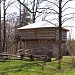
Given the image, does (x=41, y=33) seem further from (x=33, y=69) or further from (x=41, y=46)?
(x=33, y=69)

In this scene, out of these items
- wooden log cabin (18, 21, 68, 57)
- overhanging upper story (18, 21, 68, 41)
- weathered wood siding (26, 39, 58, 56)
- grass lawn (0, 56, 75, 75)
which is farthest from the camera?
overhanging upper story (18, 21, 68, 41)

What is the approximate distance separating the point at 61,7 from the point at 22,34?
371 inches

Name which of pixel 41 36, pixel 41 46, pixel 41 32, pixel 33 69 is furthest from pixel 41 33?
pixel 33 69

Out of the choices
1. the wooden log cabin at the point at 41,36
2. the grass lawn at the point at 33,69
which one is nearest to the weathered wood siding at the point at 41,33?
the wooden log cabin at the point at 41,36

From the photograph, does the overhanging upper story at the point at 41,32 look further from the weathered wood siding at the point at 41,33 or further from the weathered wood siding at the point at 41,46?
the weathered wood siding at the point at 41,46

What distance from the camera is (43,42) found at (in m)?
30.7

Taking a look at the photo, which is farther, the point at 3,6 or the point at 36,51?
the point at 3,6

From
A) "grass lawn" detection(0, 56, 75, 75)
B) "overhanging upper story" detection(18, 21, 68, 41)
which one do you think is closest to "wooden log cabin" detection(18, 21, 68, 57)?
"overhanging upper story" detection(18, 21, 68, 41)

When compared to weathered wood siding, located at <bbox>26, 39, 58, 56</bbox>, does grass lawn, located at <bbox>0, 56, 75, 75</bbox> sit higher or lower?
lower

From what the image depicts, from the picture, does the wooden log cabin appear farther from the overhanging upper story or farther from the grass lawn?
the grass lawn

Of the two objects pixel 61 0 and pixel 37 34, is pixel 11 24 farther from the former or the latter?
pixel 61 0

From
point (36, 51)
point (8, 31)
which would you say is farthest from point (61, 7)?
point (8, 31)

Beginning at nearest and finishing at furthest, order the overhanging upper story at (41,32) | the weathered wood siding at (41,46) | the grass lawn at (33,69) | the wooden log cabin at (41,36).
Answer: the grass lawn at (33,69) → the weathered wood siding at (41,46) → the wooden log cabin at (41,36) → the overhanging upper story at (41,32)

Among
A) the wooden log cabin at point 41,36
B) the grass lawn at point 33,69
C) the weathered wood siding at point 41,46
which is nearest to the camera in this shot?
the grass lawn at point 33,69
